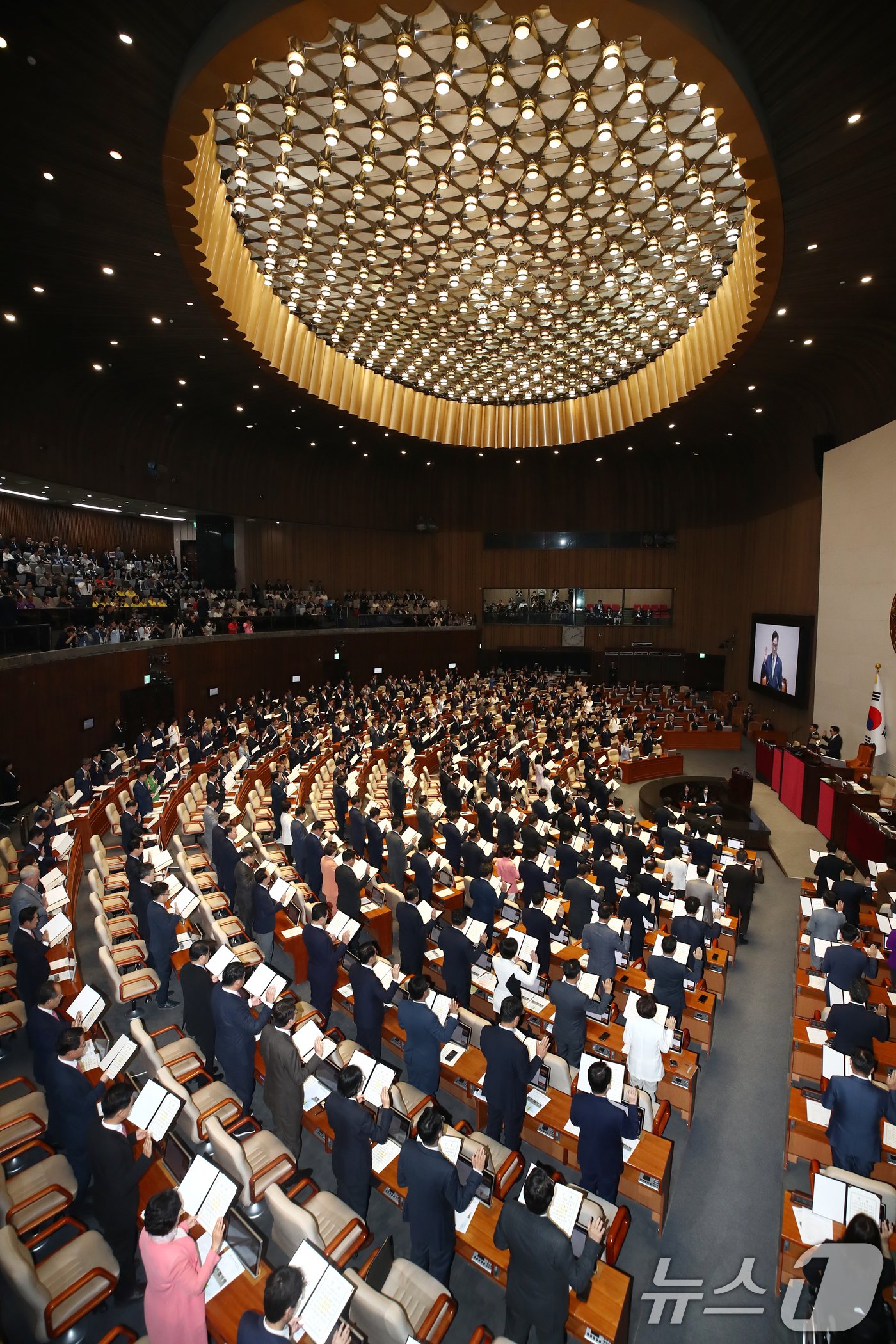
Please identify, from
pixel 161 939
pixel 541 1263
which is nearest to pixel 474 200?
pixel 161 939

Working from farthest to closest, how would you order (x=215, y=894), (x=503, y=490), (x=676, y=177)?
1. (x=503, y=490)
2. (x=676, y=177)
3. (x=215, y=894)

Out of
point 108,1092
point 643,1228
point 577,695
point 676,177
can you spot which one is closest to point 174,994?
point 108,1092

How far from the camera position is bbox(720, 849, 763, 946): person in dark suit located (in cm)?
979

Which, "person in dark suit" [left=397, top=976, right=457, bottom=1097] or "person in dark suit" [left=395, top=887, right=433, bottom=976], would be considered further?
"person in dark suit" [left=395, top=887, right=433, bottom=976]

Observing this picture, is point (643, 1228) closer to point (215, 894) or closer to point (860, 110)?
point (215, 894)

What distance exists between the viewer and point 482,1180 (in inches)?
195

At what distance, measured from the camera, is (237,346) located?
650 inches

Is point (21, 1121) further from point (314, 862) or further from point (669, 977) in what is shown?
point (669, 977)

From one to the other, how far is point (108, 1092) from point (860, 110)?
12.4 metres


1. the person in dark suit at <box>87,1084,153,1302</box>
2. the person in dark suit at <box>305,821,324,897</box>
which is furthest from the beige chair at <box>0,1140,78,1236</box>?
the person in dark suit at <box>305,821,324,897</box>

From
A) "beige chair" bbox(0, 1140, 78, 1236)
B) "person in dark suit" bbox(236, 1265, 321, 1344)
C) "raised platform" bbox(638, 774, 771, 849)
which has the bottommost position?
"raised platform" bbox(638, 774, 771, 849)

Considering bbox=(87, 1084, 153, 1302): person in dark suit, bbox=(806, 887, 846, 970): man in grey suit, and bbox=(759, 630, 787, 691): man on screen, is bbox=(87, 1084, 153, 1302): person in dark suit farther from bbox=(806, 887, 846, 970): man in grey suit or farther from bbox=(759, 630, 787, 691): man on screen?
bbox=(759, 630, 787, 691): man on screen

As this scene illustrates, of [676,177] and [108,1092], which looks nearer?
[108,1092]

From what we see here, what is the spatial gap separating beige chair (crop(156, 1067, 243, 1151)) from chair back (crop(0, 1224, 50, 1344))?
1179mm
